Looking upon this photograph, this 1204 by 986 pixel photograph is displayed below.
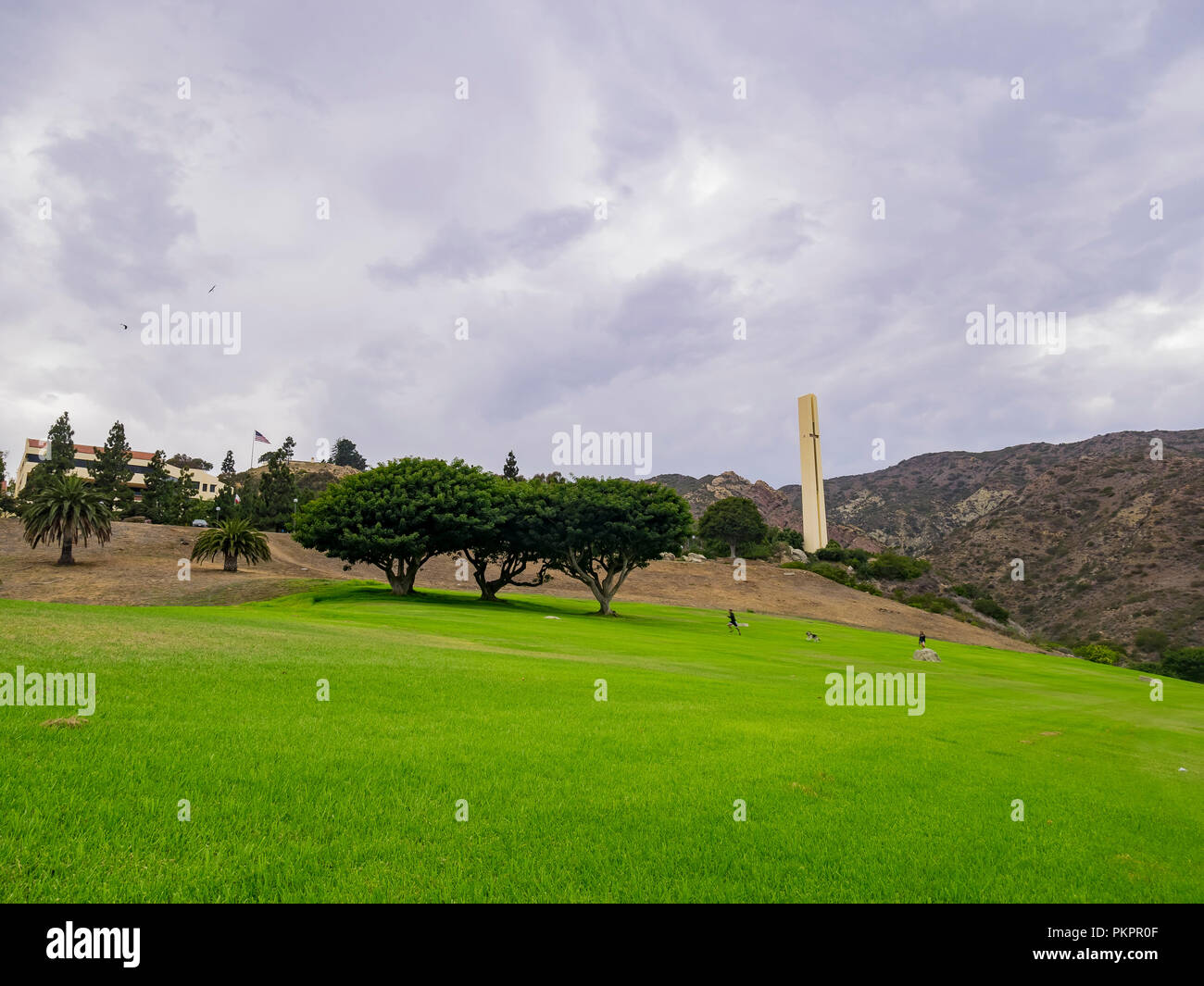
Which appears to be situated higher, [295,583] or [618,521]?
[618,521]

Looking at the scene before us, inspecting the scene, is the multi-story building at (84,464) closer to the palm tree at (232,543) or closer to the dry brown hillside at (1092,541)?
the palm tree at (232,543)

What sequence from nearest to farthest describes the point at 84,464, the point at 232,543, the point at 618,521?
1. the point at 618,521
2. the point at 232,543
3. the point at 84,464

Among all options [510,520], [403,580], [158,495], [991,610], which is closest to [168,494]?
[158,495]

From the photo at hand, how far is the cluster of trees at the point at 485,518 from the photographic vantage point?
54.1 metres

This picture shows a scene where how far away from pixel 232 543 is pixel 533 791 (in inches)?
2837

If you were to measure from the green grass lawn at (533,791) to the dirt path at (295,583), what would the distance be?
151ft

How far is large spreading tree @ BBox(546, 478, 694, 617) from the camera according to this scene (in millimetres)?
53594

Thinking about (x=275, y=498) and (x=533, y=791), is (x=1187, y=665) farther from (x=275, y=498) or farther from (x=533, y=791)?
(x=275, y=498)

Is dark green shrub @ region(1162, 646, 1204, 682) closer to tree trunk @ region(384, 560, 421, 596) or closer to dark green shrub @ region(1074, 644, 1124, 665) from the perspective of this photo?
dark green shrub @ region(1074, 644, 1124, 665)

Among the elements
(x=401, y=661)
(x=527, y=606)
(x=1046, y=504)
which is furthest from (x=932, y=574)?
(x=401, y=661)

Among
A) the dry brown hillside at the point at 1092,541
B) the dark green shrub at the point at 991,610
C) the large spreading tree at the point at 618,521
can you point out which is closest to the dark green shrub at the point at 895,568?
the dry brown hillside at the point at 1092,541

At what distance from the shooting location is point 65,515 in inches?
2589
